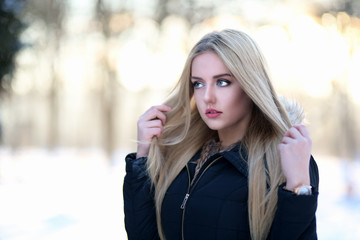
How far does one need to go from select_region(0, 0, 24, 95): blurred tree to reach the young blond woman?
5.07 meters

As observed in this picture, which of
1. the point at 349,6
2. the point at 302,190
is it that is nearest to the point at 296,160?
the point at 302,190

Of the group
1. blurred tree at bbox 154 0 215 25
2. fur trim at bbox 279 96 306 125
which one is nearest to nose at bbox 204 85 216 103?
fur trim at bbox 279 96 306 125

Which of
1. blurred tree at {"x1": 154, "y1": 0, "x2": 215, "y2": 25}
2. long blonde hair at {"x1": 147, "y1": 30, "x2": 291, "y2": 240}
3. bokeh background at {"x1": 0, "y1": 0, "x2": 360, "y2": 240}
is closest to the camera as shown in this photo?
long blonde hair at {"x1": 147, "y1": 30, "x2": 291, "y2": 240}

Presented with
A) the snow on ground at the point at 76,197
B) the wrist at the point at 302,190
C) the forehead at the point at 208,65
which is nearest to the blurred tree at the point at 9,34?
→ the snow on ground at the point at 76,197

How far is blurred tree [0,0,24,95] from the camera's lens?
20.1ft

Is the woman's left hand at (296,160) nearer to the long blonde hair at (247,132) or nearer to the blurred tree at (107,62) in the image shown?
the long blonde hair at (247,132)

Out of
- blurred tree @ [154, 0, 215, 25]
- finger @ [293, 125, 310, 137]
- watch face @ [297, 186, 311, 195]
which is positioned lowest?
watch face @ [297, 186, 311, 195]

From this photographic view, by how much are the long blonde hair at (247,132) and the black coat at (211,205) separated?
0.04m

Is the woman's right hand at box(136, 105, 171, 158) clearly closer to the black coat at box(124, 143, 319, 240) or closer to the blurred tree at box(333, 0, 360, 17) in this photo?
the black coat at box(124, 143, 319, 240)

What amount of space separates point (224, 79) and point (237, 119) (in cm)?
17

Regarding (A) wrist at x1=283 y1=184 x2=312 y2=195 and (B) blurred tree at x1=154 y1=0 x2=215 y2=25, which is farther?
(B) blurred tree at x1=154 y1=0 x2=215 y2=25

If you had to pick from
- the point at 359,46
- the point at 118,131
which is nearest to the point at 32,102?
the point at 118,131

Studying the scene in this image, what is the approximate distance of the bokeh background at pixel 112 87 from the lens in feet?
21.6

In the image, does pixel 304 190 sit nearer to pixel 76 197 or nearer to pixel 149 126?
pixel 149 126
